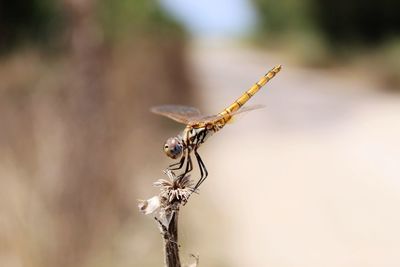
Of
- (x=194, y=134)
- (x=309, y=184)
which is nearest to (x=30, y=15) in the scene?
(x=309, y=184)

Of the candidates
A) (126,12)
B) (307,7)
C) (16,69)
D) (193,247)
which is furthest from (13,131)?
(307,7)

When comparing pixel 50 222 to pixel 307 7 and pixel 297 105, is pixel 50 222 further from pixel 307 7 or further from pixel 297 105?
pixel 307 7

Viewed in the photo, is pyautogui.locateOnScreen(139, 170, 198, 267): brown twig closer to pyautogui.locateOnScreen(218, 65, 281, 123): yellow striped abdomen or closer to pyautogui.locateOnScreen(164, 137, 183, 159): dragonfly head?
pyautogui.locateOnScreen(164, 137, 183, 159): dragonfly head

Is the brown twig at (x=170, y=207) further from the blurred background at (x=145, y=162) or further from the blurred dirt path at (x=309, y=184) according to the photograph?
the blurred dirt path at (x=309, y=184)

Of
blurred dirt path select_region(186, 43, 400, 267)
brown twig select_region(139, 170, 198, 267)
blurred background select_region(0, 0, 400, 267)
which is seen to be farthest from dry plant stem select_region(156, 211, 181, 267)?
blurred dirt path select_region(186, 43, 400, 267)

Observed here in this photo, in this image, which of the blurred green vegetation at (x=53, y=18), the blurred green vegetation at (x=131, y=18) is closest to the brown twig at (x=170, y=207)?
the blurred green vegetation at (x=131, y=18)

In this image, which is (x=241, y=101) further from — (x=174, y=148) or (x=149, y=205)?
(x=149, y=205)
